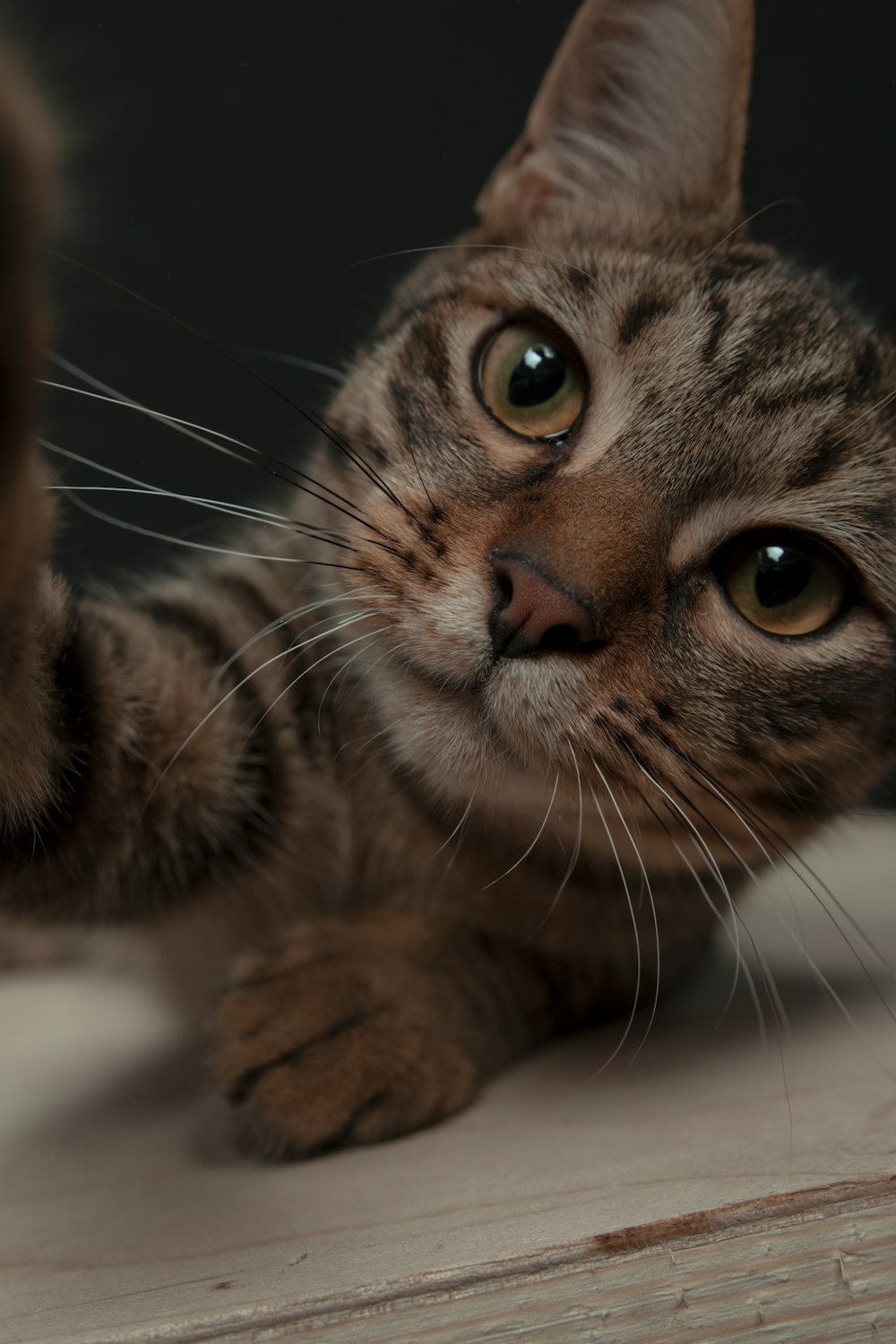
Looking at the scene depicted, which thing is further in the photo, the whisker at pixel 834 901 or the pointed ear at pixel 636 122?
the pointed ear at pixel 636 122

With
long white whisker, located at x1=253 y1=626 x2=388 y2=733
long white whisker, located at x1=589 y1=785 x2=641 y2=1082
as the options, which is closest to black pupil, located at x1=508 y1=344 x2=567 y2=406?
long white whisker, located at x1=253 y1=626 x2=388 y2=733

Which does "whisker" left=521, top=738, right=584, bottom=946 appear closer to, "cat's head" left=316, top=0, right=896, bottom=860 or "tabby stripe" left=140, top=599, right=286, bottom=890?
"cat's head" left=316, top=0, right=896, bottom=860

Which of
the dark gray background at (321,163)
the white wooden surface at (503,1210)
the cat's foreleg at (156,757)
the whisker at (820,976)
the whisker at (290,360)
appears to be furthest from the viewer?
the whisker at (290,360)

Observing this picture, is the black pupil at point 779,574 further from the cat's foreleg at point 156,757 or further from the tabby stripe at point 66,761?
the tabby stripe at point 66,761

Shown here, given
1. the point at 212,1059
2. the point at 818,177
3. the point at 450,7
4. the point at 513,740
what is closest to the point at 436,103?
the point at 450,7

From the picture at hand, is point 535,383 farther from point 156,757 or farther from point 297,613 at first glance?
point 156,757

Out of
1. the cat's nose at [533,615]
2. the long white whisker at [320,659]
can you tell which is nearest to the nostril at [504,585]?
the cat's nose at [533,615]

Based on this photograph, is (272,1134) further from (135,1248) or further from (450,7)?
(450,7)
